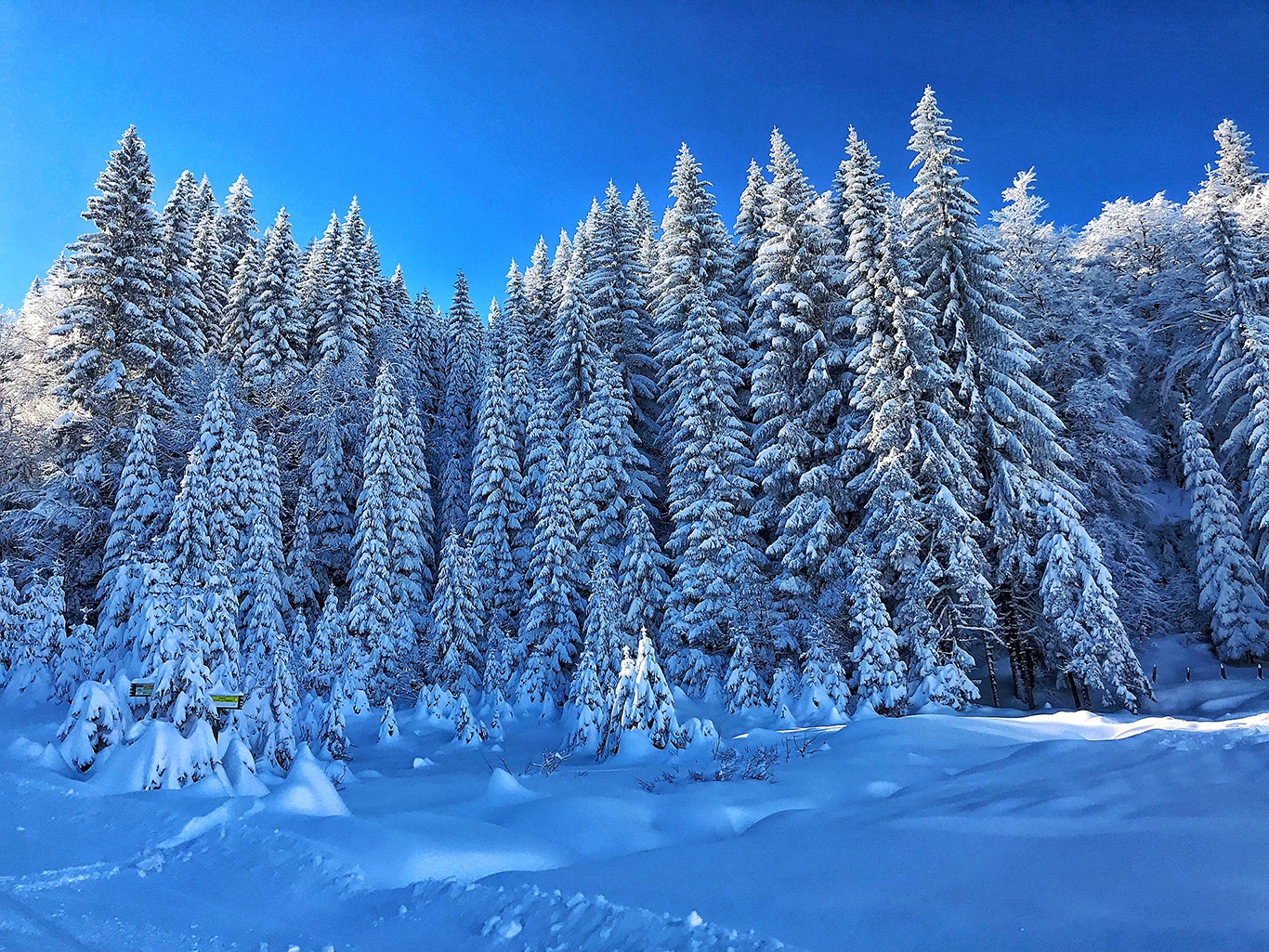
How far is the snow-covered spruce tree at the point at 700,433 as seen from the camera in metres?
18.2

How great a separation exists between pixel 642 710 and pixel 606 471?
37.8ft

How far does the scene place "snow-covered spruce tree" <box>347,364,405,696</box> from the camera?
2092 centimetres

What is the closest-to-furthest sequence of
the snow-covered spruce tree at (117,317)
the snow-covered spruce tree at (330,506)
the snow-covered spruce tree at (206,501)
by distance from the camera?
1. the snow-covered spruce tree at (206,501)
2. the snow-covered spruce tree at (117,317)
3. the snow-covered spruce tree at (330,506)

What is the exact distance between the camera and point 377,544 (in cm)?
2350

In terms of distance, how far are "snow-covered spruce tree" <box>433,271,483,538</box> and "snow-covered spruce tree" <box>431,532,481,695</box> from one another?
622cm

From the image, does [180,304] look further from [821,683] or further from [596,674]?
[821,683]

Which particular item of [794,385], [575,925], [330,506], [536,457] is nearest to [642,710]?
[575,925]

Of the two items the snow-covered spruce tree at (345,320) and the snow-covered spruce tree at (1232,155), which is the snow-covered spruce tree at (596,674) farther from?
the snow-covered spruce tree at (1232,155)

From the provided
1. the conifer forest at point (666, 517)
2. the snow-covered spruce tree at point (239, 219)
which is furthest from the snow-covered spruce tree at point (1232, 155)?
the snow-covered spruce tree at point (239, 219)

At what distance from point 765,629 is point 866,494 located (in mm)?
5076

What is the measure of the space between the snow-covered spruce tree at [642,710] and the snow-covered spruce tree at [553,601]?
694 centimetres

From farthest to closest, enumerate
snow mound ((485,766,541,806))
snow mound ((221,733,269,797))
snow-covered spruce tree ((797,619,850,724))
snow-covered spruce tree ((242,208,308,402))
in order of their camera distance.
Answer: snow-covered spruce tree ((242,208,308,402)), snow-covered spruce tree ((797,619,850,724)), snow mound ((221,733,269,797)), snow mound ((485,766,541,806))

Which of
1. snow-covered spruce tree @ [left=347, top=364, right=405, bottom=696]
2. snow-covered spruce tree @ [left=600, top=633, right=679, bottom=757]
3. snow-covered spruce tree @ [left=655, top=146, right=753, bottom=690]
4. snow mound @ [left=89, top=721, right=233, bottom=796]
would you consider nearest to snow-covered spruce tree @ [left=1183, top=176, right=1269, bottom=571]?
snow-covered spruce tree @ [left=655, top=146, right=753, bottom=690]

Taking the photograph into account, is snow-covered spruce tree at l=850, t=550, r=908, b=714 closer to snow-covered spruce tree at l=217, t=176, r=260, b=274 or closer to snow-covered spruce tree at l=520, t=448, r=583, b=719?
snow-covered spruce tree at l=520, t=448, r=583, b=719
